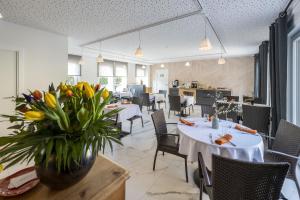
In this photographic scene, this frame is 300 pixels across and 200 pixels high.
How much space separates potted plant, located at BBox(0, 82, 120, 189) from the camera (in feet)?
2.06

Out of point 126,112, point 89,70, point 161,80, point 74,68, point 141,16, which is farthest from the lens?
point 161,80

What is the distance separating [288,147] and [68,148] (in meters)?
2.23

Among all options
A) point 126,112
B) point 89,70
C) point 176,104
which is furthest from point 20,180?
point 89,70

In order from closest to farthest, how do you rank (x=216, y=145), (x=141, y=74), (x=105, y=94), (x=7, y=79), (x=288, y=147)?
(x=105, y=94), (x=216, y=145), (x=288, y=147), (x=7, y=79), (x=141, y=74)

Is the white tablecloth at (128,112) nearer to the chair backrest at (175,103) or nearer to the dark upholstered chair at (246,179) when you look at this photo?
the chair backrest at (175,103)

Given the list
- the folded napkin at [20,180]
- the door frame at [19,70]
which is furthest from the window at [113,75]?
the folded napkin at [20,180]

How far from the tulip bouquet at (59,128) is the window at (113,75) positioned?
23.2 feet

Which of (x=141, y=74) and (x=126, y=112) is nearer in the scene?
(x=126, y=112)

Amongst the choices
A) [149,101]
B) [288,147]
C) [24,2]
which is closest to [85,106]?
[288,147]

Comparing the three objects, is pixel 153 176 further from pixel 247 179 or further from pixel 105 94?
pixel 105 94

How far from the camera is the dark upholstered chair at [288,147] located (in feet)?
5.38

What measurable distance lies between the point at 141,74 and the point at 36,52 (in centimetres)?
708

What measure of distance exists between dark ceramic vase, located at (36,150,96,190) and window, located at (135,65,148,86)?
31.1ft

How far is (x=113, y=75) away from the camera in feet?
27.7
